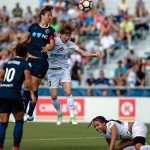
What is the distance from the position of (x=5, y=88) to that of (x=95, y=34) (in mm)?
17306

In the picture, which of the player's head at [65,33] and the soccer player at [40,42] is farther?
the player's head at [65,33]

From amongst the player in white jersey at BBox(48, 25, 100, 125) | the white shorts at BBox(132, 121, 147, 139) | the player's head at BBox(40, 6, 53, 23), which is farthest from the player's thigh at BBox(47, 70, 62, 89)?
the white shorts at BBox(132, 121, 147, 139)

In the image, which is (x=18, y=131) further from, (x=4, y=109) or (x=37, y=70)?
(x=37, y=70)

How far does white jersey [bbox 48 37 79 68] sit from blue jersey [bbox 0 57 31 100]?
15.7ft

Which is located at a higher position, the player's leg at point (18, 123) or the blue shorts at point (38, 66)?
the blue shorts at point (38, 66)

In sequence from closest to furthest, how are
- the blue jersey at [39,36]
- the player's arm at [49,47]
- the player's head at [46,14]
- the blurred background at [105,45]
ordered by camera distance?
the player's arm at [49,47], the player's head at [46,14], the blue jersey at [39,36], the blurred background at [105,45]

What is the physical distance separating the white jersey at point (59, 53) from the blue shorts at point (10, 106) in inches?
187

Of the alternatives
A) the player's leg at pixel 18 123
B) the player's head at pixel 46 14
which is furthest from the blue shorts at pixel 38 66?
the player's leg at pixel 18 123

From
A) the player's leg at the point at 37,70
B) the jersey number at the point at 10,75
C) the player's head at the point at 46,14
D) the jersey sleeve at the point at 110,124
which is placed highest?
the player's head at the point at 46,14

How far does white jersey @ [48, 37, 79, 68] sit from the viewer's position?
65.4ft

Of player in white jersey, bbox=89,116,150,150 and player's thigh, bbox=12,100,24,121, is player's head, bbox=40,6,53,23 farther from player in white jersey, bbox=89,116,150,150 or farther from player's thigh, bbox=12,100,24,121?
player in white jersey, bbox=89,116,150,150

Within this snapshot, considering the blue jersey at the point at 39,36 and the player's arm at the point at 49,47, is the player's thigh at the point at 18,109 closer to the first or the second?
the player's arm at the point at 49,47

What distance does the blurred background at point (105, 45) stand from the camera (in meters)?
26.6

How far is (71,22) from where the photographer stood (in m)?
32.7
